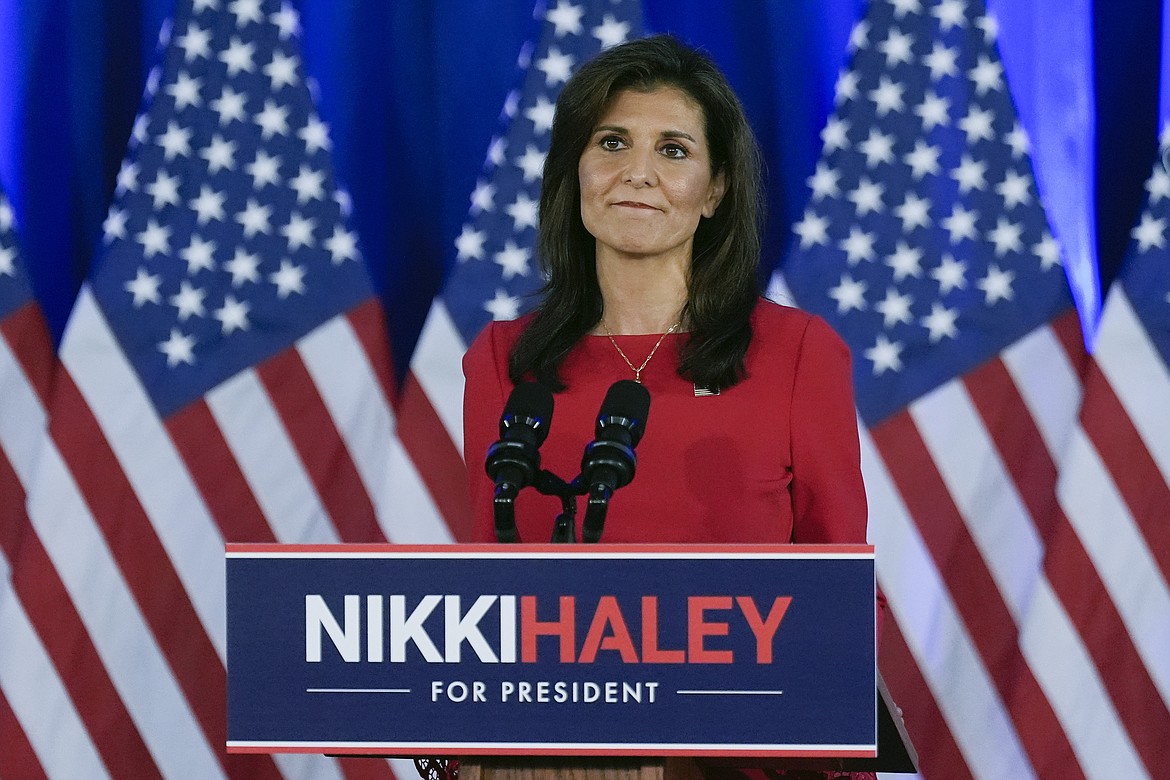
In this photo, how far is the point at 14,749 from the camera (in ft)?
9.81

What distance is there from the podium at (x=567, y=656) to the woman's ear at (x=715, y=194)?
0.89 m

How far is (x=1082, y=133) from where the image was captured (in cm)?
301

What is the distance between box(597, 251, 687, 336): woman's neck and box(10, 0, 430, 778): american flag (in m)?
1.18

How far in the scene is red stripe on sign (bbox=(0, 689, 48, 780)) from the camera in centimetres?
299

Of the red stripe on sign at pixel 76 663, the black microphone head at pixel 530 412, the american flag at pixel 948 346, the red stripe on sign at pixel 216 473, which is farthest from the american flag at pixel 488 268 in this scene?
the black microphone head at pixel 530 412

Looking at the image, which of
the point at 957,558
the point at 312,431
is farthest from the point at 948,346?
the point at 312,431

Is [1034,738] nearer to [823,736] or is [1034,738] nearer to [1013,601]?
[1013,601]

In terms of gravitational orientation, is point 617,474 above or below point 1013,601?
below

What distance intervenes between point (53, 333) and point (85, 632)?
0.69 m

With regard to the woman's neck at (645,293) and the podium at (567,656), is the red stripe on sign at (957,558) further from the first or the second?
the podium at (567,656)

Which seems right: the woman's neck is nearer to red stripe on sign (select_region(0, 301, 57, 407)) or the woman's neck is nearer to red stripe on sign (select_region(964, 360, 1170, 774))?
red stripe on sign (select_region(964, 360, 1170, 774))

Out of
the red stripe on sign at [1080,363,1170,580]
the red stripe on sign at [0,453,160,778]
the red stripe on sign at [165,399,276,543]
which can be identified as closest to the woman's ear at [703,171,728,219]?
the red stripe on sign at [1080,363,1170,580]

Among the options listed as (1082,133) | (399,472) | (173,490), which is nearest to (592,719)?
(399,472)

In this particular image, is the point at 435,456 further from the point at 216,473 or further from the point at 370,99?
the point at 370,99
